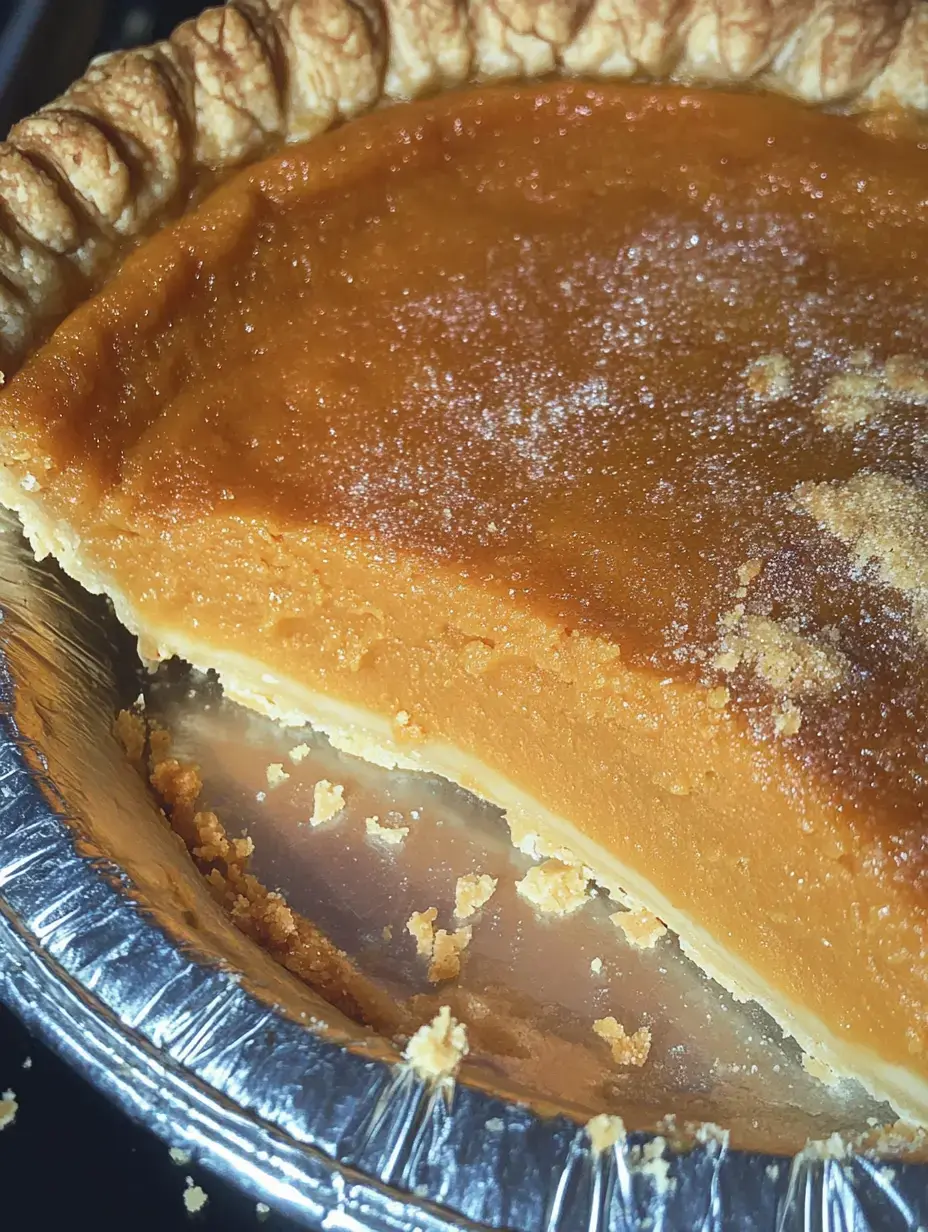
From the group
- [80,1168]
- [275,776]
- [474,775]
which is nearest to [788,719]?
[474,775]

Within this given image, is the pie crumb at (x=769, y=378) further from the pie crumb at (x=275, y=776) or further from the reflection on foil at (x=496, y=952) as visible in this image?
the pie crumb at (x=275, y=776)

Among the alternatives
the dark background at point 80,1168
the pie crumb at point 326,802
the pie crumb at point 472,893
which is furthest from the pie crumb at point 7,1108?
the pie crumb at point 472,893

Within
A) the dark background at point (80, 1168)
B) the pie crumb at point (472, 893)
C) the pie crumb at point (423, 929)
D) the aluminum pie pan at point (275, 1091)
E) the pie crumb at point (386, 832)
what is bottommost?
the dark background at point (80, 1168)

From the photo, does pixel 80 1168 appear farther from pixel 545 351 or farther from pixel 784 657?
pixel 545 351

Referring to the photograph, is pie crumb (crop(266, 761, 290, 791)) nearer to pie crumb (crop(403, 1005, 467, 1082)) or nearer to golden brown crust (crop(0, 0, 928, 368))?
pie crumb (crop(403, 1005, 467, 1082))

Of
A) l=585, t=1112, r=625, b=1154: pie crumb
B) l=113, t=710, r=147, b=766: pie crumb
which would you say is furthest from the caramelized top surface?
→ l=585, t=1112, r=625, b=1154: pie crumb

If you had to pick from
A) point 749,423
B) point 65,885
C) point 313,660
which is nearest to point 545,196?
point 749,423
